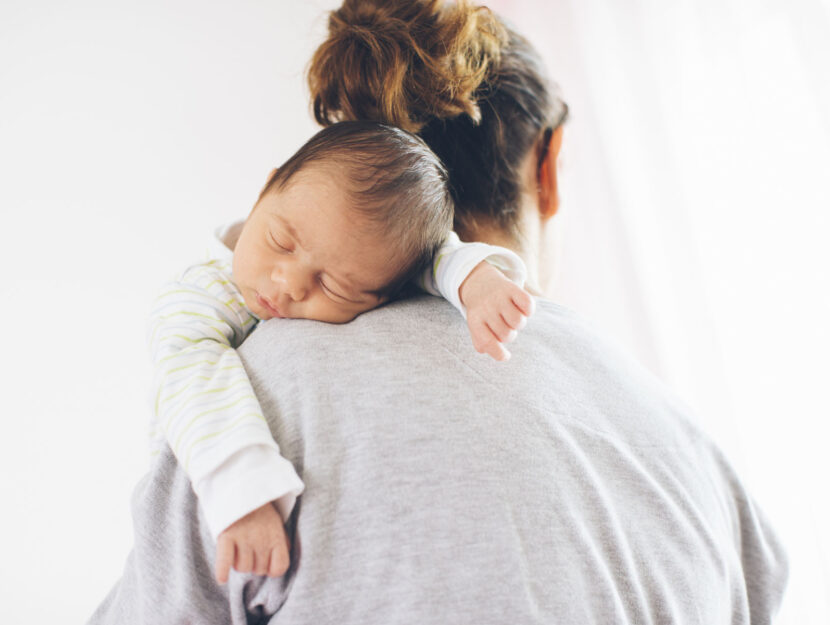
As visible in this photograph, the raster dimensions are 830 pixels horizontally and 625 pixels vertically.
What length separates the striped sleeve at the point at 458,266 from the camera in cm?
81

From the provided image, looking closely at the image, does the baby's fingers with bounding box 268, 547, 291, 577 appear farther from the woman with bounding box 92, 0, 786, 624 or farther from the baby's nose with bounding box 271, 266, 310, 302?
the baby's nose with bounding box 271, 266, 310, 302

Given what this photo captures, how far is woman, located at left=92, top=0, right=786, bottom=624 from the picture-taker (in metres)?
0.59

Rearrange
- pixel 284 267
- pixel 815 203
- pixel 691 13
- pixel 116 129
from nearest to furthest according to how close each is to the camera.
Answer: pixel 284 267, pixel 815 203, pixel 691 13, pixel 116 129

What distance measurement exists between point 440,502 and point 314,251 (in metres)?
0.39

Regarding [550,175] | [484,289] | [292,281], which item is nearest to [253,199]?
[550,175]

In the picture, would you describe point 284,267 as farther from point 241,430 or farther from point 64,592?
point 64,592

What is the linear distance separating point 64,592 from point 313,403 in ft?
4.82

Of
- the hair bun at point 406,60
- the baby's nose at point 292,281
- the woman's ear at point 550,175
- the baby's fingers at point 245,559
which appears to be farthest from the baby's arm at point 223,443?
the woman's ear at point 550,175

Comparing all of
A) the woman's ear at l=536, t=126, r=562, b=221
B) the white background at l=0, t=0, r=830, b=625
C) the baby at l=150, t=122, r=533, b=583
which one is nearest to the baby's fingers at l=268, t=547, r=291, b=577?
the baby at l=150, t=122, r=533, b=583

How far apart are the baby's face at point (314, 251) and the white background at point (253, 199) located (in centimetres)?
74

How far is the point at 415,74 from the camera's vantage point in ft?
3.08

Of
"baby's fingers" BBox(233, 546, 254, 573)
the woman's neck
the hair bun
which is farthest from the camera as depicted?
the woman's neck

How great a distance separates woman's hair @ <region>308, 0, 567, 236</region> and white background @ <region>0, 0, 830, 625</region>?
0.51 metres

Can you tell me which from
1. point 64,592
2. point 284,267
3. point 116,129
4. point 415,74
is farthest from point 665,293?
point 64,592
